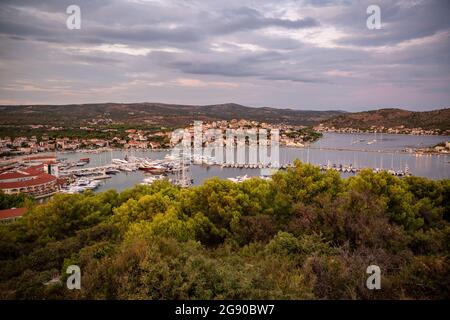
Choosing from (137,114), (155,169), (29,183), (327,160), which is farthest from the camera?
(137,114)

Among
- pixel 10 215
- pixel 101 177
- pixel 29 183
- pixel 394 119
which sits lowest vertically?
pixel 101 177

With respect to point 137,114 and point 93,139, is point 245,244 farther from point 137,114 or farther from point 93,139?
point 137,114

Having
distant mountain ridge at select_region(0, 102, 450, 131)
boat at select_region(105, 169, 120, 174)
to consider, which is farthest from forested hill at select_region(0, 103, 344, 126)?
boat at select_region(105, 169, 120, 174)

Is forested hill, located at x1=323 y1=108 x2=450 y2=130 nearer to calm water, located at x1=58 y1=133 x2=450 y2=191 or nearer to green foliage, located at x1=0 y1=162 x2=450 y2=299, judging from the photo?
calm water, located at x1=58 y1=133 x2=450 y2=191

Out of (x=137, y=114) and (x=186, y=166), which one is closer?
(x=186, y=166)

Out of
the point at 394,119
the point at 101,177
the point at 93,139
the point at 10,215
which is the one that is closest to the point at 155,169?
the point at 101,177

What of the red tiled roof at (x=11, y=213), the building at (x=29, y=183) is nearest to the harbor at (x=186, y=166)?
the building at (x=29, y=183)

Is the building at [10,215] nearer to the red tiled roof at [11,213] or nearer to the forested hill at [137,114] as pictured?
the red tiled roof at [11,213]
